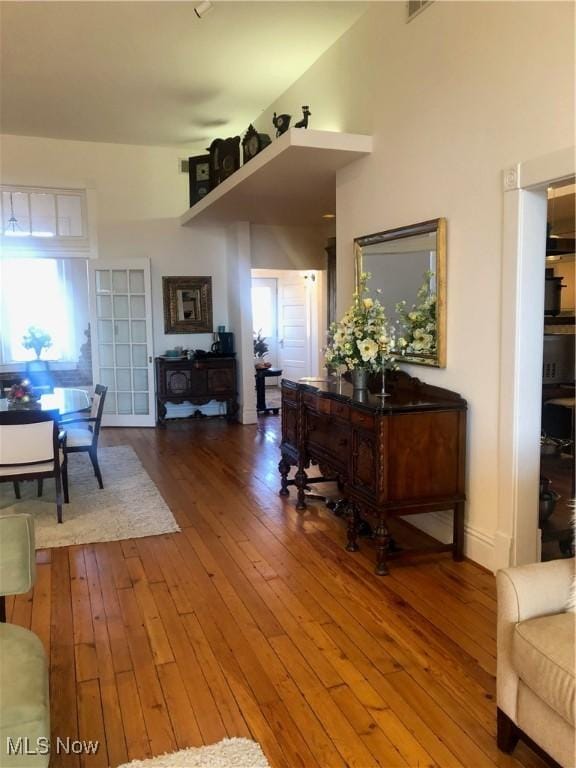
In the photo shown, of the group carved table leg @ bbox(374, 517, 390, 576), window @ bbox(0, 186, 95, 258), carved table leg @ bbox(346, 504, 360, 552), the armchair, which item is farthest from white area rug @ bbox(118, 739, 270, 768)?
window @ bbox(0, 186, 95, 258)

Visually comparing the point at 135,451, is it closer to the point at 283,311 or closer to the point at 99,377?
the point at 99,377

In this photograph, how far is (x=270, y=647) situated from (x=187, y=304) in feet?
20.3

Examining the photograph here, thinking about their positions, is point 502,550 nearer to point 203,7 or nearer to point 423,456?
point 423,456

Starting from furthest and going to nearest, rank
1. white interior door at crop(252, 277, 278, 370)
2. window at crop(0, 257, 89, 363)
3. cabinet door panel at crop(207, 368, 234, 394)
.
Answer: white interior door at crop(252, 277, 278, 370)
window at crop(0, 257, 89, 363)
cabinet door panel at crop(207, 368, 234, 394)

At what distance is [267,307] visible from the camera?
11797 millimetres

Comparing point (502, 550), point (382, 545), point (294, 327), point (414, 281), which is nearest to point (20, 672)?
point (382, 545)

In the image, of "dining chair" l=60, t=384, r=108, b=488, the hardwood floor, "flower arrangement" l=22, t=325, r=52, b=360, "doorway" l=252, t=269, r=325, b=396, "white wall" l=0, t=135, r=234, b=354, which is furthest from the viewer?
"doorway" l=252, t=269, r=325, b=396

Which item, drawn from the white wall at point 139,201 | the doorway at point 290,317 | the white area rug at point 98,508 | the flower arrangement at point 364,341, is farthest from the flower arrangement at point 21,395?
the doorway at point 290,317

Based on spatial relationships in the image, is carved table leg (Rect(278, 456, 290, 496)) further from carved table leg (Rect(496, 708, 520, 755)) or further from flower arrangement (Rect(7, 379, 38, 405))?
carved table leg (Rect(496, 708, 520, 755))

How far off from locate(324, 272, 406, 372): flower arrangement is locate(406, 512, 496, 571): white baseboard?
3.39 feet

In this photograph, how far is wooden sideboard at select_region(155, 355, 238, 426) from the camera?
7844 mm

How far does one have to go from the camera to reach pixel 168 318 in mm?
8188

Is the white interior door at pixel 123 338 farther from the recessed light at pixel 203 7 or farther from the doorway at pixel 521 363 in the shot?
the doorway at pixel 521 363

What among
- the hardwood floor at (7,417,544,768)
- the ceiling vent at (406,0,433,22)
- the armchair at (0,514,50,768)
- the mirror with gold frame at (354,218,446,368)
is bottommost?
the hardwood floor at (7,417,544,768)
